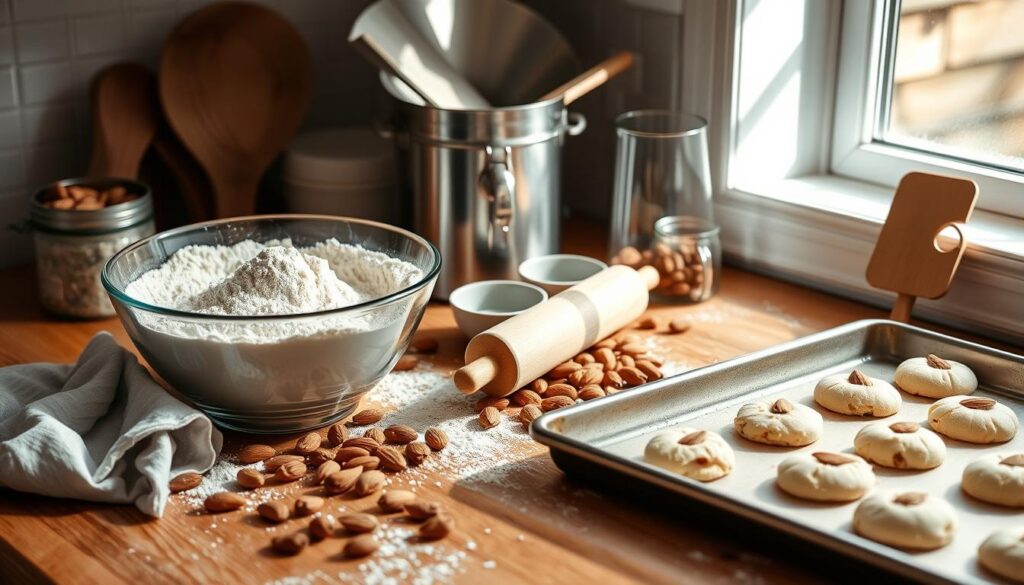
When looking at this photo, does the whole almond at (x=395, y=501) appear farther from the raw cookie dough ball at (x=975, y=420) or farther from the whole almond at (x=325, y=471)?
the raw cookie dough ball at (x=975, y=420)

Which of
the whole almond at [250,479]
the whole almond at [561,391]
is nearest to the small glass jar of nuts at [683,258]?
the whole almond at [561,391]

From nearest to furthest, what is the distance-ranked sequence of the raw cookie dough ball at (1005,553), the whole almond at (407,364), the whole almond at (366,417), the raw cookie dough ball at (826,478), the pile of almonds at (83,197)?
the raw cookie dough ball at (1005,553) → the raw cookie dough ball at (826,478) → the whole almond at (366,417) → the whole almond at (407,364) → the pile of almonds at (83,197)

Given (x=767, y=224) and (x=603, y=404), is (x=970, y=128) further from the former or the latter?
(x=603, y=404)

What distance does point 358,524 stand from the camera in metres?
0.94

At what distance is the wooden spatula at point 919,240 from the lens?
1270 millimetres

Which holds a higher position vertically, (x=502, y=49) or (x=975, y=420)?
(x=502, y=49)

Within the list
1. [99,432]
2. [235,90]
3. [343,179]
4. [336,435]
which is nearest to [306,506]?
[336,435]

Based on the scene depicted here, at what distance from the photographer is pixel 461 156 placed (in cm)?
140

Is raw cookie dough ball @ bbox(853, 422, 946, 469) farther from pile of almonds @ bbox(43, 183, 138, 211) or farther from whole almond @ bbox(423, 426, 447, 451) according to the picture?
pile of almonds @ bbox(43, 183, 138, 211)

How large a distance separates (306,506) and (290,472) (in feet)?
0.22

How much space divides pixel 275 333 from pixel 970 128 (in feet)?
2.84

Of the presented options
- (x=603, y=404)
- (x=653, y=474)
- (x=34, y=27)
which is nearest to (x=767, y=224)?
(x=603, y=404)

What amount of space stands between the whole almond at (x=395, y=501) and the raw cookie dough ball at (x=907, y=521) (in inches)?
13.9

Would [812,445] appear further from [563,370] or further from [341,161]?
[341,161]
